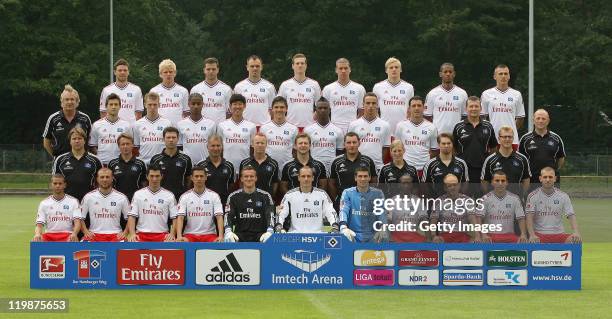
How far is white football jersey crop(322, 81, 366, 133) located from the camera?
18.8 m

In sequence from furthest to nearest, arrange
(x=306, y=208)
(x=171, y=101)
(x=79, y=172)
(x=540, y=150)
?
(x=171, y=101), (x=540, y=150), (x=79, y=172), (x=306, y=208)

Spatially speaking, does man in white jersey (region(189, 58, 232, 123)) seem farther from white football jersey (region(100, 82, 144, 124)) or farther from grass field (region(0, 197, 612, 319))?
grass field (region(0, 197, 612, 319))

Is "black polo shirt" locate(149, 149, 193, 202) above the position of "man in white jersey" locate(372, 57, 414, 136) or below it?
below

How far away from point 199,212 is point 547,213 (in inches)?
178

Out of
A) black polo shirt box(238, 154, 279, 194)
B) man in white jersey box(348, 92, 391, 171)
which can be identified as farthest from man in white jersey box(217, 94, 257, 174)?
man in white jersey box(348, 92, 391, 171)

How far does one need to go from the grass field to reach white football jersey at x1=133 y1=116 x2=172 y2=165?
2566 mm

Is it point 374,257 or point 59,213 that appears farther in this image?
point 59,213

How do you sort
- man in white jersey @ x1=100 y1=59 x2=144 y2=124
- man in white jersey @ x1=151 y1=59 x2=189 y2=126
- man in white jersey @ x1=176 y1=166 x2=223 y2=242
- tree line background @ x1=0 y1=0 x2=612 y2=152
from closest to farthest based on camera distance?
man in white jersey @ x1=176 y1=166 x2=223 y2=242 < man in white jersey @ x1=151 y1=59 x2=189 y2=126 < man in white jersey @ x1=100 y1=59 x2=144 y2=124 < tree line background @ x1=0 y1=0 x2=612 y2=152

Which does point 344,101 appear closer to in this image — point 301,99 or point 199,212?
point 301,99

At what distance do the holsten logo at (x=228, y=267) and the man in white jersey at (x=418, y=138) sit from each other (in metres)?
3.59

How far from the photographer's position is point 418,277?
50.2ft

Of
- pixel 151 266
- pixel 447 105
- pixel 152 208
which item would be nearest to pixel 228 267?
pixel 151 266

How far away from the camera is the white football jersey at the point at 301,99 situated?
61.3ft

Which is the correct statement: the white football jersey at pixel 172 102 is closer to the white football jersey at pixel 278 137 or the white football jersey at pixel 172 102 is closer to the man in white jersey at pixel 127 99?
the man in white jersey at pixel 127 99
